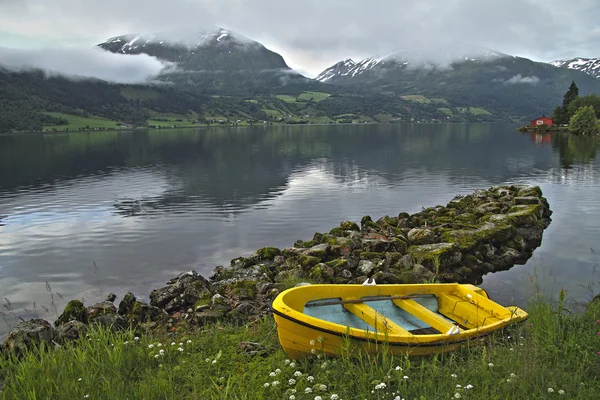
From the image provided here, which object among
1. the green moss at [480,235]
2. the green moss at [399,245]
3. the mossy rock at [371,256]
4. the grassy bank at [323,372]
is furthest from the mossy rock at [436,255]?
the grassy bank at [323,372]

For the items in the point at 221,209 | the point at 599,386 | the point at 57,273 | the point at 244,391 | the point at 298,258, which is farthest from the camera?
the point at 221,209

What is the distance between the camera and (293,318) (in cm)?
932

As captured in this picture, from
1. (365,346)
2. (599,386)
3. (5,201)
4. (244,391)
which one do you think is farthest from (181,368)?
(5,201)

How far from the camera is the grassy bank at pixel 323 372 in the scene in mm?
7907

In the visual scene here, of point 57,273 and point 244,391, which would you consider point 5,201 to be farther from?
point 244,391

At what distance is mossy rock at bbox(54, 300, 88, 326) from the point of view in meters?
15.0

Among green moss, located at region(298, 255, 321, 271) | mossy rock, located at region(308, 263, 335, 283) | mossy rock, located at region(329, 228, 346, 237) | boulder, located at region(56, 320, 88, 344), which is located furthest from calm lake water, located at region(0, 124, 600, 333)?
mossy rock, located at region(308, 263, 335, 283)

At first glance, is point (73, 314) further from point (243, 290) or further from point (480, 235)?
point (480, 235)

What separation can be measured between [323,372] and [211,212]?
30.0 metres

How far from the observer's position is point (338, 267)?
19.7 m

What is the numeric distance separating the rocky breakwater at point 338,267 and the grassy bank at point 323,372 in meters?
2.66

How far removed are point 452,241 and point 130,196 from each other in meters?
35.2

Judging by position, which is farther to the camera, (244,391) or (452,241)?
(452,241)

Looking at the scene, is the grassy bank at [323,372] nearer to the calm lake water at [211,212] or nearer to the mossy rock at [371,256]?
the calm lake water at [211,212]
